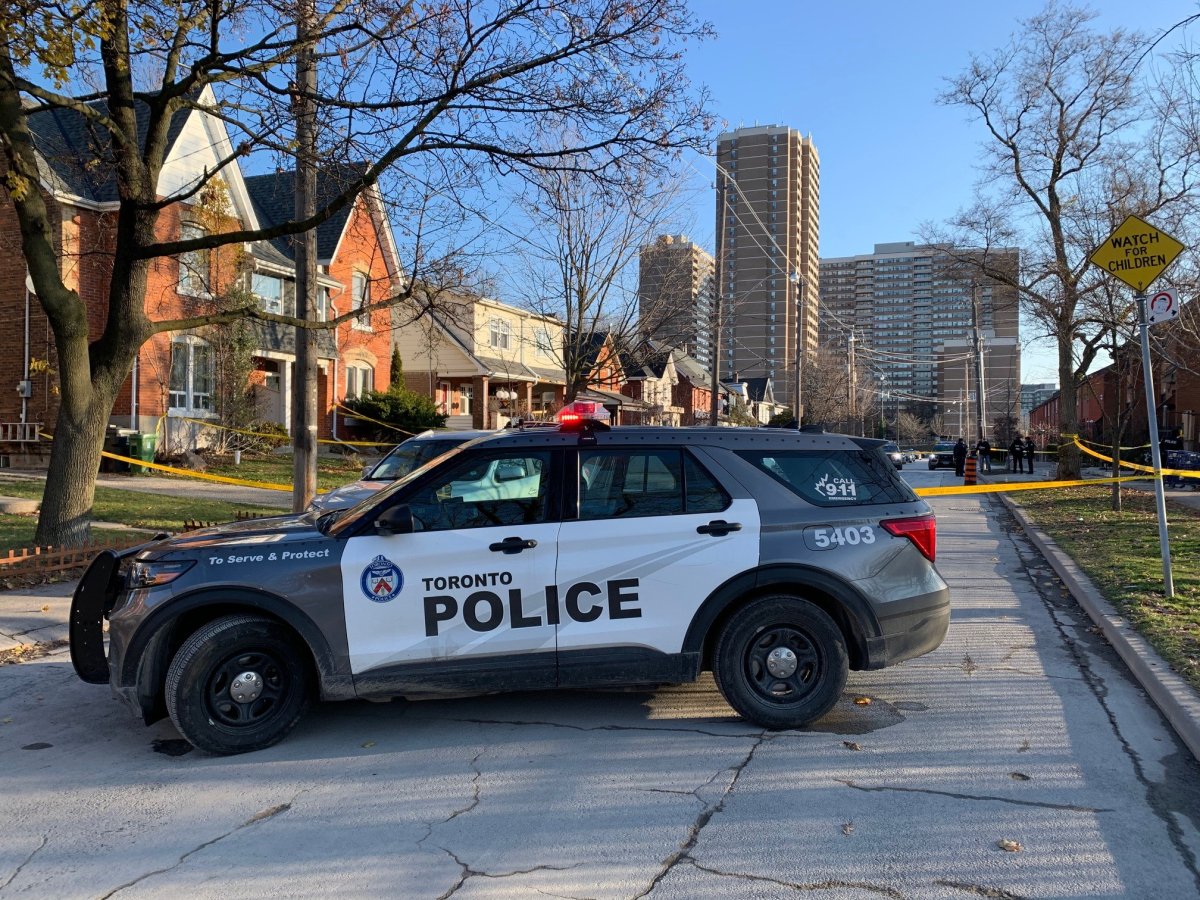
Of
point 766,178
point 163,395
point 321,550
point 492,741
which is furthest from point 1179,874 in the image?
point 766,178

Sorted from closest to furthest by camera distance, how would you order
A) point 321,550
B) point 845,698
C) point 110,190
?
point 321,550, point 845,698, point 110,190

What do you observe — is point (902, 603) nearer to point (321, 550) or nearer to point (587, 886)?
point (587, 886)

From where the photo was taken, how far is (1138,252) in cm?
816

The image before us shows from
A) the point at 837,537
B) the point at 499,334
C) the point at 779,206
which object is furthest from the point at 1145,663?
the point at 779,206

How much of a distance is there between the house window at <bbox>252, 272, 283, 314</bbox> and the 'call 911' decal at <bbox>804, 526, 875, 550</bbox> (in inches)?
941

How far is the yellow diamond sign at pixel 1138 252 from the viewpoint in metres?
8.00

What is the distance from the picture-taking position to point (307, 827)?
381 centimetres

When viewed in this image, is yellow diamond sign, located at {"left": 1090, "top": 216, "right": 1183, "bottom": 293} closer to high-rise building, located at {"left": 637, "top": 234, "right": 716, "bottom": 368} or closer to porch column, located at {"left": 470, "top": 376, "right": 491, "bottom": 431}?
high-rise building, located at {"left": 637, "top": 234, "right": 716, "bottom": 368}

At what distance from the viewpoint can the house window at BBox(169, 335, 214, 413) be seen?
23.3m

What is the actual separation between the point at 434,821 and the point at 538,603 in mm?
1257

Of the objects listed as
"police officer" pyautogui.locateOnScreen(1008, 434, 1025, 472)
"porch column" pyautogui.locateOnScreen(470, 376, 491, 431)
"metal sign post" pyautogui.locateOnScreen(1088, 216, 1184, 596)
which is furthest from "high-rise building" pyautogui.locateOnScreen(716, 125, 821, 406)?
"metal sign post" pyautogui.locateOnScreen(1088, 216, 1184, 596)

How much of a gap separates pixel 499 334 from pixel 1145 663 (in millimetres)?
34050

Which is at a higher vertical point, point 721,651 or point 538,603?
point 538,603

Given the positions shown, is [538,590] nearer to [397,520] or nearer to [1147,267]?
[397,520]
